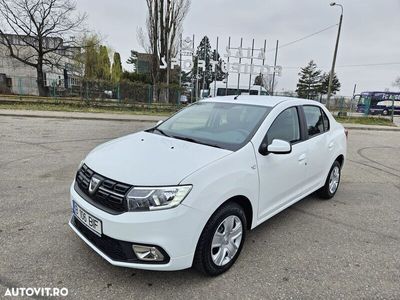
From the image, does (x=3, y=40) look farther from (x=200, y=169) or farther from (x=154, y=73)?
(x=200, y=169)

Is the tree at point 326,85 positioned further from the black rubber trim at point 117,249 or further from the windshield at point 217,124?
the black rubber trim at point 117,249

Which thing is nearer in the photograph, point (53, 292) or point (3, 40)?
point (53, 292)

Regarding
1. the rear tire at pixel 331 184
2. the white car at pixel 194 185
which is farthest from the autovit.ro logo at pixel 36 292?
the rear tire at pixel 331 184

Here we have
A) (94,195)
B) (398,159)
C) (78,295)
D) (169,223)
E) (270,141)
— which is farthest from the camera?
(398,159)

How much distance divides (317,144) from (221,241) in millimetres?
2080

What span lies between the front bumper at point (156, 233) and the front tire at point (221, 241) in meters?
0.10

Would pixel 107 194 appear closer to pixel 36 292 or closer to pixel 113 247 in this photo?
pixel 113 247

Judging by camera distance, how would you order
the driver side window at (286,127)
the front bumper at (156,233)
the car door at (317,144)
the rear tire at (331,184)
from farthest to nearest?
the rear tire at (331,184)
the car door at (317,144)
the driver side window at (286,127)
the front bumper at (156,233)

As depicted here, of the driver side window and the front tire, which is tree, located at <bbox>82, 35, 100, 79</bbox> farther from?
the front tire

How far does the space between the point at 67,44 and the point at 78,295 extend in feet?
102

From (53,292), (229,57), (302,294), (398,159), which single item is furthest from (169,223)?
(229,57)

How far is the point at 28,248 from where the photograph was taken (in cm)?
281

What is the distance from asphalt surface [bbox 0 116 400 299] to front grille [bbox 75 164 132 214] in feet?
2.20

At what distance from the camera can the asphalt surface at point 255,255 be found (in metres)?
2.36
